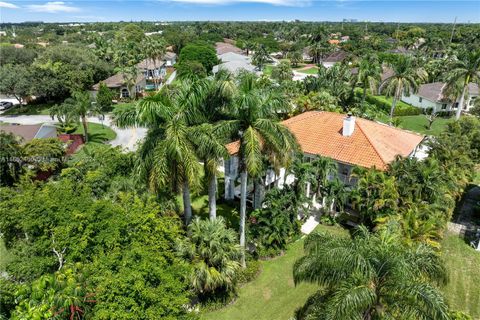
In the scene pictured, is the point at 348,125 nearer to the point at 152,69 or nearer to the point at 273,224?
the point at 273,224

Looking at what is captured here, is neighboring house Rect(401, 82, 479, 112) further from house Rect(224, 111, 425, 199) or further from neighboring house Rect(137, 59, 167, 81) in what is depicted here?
neighboring house Rect(137, 59, 167, 81)

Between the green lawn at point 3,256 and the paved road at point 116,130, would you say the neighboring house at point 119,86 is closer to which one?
the paved road at point 116,130

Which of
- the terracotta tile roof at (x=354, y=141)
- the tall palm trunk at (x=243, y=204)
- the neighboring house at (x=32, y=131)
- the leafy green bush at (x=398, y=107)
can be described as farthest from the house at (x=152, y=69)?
the tall palm trunk at (x=243, y=204)

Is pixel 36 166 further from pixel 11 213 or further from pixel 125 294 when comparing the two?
pixel 125 294

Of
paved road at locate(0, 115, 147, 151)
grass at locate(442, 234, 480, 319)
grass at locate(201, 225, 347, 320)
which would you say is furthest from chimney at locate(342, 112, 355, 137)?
paved road at locate(0, 115, 147, 151)

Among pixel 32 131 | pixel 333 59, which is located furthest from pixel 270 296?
pixel 333 59

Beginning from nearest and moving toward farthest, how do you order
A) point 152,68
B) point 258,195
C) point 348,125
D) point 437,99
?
point 258,195
point 348,125
point 437,99
point 152,68

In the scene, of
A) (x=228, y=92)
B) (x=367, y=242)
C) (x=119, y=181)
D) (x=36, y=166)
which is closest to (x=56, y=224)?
(x=119, y=181)
